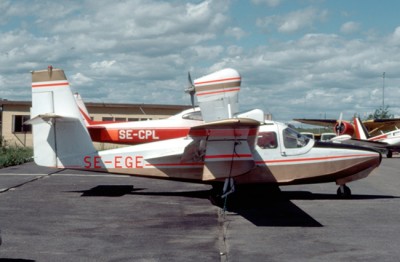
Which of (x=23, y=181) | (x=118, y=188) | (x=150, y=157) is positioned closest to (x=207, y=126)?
(x=150, y=157)

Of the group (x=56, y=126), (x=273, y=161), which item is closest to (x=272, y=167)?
(x=273, y=161)

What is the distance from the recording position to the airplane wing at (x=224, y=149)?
414 inches

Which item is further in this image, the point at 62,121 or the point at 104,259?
the point at 62,121

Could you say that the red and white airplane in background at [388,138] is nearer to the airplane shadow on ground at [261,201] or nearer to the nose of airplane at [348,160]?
the airplane shadow on ground at [261,201]

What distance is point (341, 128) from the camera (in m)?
42.8

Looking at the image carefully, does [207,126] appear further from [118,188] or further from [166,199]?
[118,188]

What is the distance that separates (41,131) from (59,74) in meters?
1.49

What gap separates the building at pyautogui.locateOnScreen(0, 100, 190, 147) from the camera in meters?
40.6

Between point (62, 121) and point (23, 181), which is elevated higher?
point (62, 121)

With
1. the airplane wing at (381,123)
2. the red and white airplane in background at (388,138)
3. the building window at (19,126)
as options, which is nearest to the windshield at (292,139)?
the red and white airplane in background at (388,138)

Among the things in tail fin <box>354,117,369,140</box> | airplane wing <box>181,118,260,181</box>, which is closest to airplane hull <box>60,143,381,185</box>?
airplane wing <box>181,118,260,181</box>

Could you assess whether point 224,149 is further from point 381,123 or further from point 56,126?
point 381,123

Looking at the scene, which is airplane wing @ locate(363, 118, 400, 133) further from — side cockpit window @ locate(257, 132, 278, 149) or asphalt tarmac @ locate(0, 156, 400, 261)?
side cockpit window @ locate(257, 132, 278, 149)

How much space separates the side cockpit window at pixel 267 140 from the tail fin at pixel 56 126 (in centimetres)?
422
